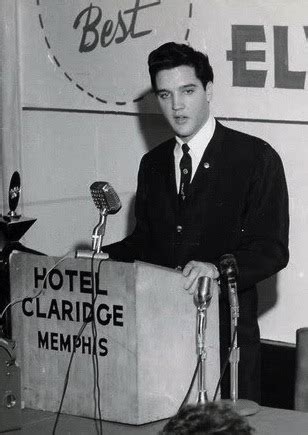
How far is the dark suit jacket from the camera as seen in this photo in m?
3.29

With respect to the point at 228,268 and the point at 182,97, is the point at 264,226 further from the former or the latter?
the point at 228,268

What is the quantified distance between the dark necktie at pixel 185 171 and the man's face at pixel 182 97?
9 centimetres

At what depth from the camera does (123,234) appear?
480cm

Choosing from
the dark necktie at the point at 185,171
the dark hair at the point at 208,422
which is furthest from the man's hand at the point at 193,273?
the dark hair at the point at 208,422

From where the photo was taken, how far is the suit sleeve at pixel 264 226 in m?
3.11

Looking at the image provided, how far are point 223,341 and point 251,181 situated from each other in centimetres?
52

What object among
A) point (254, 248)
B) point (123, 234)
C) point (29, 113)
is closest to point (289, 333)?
point (123, 234)

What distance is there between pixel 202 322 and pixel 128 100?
234 centimetres

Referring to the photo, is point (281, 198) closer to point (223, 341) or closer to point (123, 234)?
point (223, 341)

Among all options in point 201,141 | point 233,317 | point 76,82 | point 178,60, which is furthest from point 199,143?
point 76,82

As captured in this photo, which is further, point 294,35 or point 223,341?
point 294,35

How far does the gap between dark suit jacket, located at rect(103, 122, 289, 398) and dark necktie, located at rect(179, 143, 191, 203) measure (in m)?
0.02

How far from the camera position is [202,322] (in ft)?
8.38

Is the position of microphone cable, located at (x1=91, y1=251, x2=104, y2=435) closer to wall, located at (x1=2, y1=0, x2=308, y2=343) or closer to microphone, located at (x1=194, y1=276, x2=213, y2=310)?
microphone, located at (x1=194, y1=276, x2=213, y2=310)
